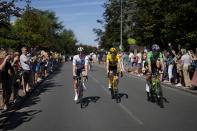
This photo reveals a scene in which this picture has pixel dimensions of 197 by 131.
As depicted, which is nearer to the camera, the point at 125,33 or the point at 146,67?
the point at 146,67

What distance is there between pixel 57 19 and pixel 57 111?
95.6m

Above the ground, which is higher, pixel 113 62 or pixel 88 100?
pixel 113 62

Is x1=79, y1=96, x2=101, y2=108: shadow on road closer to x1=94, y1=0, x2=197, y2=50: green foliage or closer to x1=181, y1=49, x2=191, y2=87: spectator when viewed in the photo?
x1=181, y1=49, x2=191, y2=87: spectator

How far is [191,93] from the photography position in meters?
11.9

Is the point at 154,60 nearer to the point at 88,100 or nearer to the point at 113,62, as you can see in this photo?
the point at 113,62

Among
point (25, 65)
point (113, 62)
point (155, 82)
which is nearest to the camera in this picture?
point (155, 82)

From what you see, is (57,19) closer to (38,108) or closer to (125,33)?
(125,33)

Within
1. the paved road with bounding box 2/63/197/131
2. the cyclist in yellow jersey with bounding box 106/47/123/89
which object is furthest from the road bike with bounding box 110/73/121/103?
the paved road with bounding box 2/63/197/131

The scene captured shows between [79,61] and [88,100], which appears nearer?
[79,61]

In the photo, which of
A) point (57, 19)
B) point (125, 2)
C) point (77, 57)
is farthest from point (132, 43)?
point (57, 19)

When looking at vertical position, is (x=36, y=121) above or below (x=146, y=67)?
below

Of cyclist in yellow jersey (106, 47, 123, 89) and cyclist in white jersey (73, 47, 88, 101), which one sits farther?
cyclist in yellow jersey (106, 47, 123, 89)

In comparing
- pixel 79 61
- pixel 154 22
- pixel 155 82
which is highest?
pixel 154 22

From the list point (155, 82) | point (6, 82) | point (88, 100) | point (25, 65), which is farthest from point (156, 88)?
point (25, 65)
